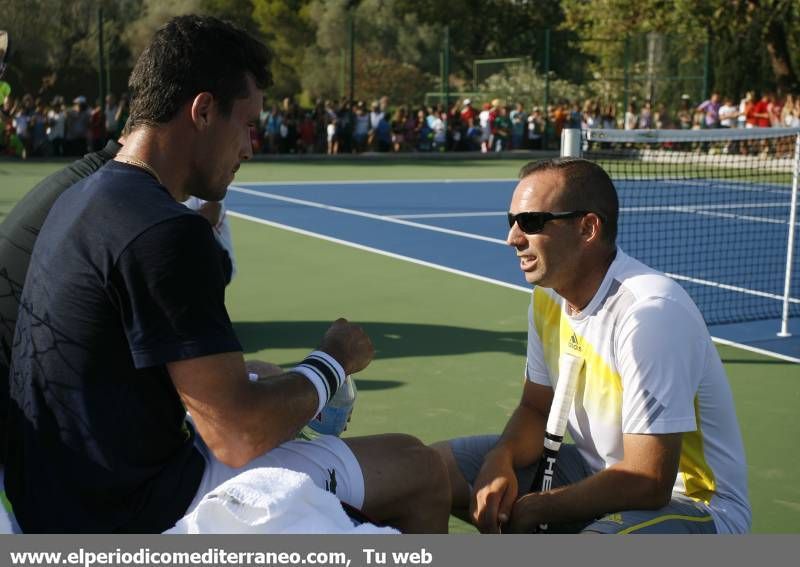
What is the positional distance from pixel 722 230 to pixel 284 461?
13.4 meters

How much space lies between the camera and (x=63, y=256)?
103 inches

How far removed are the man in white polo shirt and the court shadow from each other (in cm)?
409

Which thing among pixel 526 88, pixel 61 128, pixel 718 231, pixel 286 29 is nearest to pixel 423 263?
pixel 718 231

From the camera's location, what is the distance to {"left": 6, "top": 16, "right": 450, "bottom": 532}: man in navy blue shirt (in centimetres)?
253

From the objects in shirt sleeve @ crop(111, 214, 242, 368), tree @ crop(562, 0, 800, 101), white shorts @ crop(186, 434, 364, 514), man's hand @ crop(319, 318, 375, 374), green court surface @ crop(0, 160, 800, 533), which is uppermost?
tree @ crop(562, 0, 800, 101)

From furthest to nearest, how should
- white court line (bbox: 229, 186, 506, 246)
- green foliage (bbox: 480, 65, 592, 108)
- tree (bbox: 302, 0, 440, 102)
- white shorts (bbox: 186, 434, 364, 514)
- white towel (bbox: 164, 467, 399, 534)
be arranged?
tree (bbox: 302, 0, 440, 102), green foliage (bbox: 480, 65, 592, 108), white court line (bbox: 229, 186, 506, 246), white shorts (bbox: 186, 434, 364, 514), white towel (bbox: 164, 467, 399, 534)

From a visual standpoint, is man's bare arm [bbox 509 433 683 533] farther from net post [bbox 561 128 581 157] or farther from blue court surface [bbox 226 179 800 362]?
blue court surface [bbox 226 179 800 362]

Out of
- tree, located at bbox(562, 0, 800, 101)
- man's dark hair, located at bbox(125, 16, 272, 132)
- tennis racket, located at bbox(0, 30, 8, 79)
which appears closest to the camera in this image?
man's dark hair, located at bbox(125, 16, 272, 132)

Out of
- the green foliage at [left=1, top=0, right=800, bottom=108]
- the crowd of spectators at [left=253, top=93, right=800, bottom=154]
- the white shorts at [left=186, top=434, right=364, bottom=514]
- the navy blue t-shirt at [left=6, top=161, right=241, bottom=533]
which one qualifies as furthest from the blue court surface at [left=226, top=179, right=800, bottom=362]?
the green foliage at [left=1, top=0, right=800, bottom=108]

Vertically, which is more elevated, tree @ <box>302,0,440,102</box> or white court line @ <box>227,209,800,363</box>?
tree @ <box>302,0,440,102</box>

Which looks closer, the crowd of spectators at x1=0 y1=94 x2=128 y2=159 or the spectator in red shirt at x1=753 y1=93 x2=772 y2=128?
the crowd of spectators at x1=0 y1=94 x2=128 y2=159

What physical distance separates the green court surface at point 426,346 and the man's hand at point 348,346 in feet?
5.82

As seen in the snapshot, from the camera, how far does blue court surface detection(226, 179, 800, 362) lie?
988 centimetres

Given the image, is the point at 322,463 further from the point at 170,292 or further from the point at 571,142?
the point at 571,142
